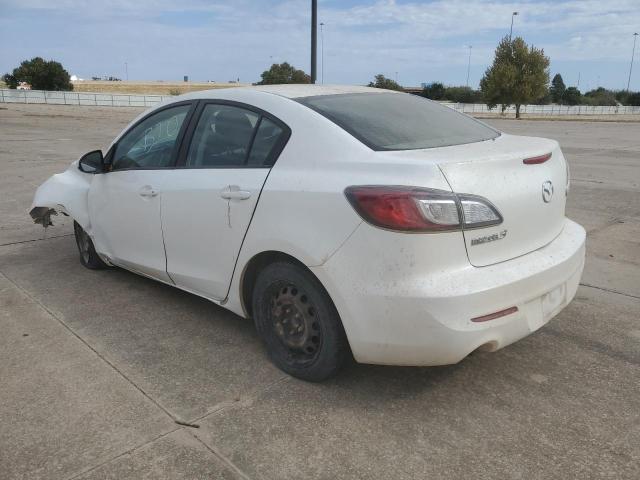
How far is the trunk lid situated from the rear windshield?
6.9 inches

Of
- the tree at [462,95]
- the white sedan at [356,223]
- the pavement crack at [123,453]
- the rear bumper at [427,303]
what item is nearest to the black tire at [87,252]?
the white sedan at [356,223]

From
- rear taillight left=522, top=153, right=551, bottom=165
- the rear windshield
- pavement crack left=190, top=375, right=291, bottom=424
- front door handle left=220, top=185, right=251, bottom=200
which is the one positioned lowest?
pavement crack left=190, top=375, right=291, bottom=424

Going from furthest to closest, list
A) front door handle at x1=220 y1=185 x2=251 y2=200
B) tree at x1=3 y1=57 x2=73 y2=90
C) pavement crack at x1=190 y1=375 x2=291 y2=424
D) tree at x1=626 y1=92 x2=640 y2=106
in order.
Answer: tree at x1=626 y1=92 x2=640 y2=106
tree at x1=3 y1=57 x2=73 y2=90
front door handle at x1=220 y1=185 x2=251 y2=200
pavement crack at x1=190 y1=375 x2=291 y2=424

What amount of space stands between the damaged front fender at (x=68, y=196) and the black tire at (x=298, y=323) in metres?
2.20

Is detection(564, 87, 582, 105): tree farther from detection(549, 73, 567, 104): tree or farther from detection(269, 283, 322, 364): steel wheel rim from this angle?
detection(269, 283, 322, 364): steel wheel rim

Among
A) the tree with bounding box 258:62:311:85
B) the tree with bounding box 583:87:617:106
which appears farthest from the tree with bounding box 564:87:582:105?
the tree with bounding box 258:62:311:85

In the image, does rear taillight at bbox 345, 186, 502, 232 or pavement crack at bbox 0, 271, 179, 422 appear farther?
pavement crack at bbox 0, 271, 179, 422

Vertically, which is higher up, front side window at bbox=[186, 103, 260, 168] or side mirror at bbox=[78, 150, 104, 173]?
front side window at bbox=[186, 103, 260, 168]

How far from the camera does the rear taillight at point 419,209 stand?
252cm

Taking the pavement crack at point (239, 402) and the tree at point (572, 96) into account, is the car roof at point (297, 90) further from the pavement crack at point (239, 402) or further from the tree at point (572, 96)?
the tree at point (572, 96)

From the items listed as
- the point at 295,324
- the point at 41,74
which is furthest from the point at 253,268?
the point at 41,74

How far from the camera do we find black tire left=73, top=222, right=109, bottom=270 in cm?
496

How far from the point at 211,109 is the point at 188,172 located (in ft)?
1.41

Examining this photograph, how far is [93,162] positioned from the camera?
4.42 metres
